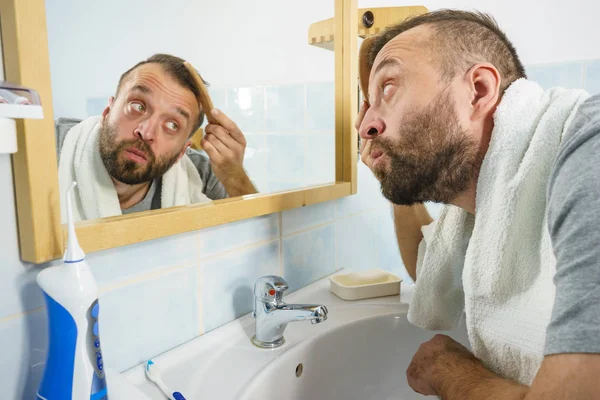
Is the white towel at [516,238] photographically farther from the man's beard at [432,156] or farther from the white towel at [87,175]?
the white towel at [87,175]

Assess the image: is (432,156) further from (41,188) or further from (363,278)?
(41,188)

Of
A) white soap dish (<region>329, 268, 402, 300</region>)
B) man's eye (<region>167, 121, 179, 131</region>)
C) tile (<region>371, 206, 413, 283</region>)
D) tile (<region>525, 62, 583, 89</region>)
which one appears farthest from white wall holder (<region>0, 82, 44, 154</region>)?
tile (<region>525, 62, 583, 89</region>)

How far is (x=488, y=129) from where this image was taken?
676 millimetres

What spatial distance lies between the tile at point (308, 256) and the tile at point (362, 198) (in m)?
0.07

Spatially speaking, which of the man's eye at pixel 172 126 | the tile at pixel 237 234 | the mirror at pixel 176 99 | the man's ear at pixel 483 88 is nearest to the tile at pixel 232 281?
the tile at pixel 237 234

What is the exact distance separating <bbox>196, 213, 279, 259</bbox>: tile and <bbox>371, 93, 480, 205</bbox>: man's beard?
25 cm

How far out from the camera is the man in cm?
42

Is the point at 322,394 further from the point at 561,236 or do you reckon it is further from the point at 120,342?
the point at 561,236

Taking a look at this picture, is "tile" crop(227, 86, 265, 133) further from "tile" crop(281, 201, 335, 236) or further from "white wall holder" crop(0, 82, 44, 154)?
"white wall holder" crop(0, 82, 44, 154)

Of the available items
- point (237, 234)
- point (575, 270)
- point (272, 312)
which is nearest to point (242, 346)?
point (272, 312)

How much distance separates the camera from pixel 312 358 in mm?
778

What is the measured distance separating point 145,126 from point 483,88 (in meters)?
0.52

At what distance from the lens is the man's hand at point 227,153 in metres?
0.73

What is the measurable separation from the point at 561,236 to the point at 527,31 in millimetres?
1079
